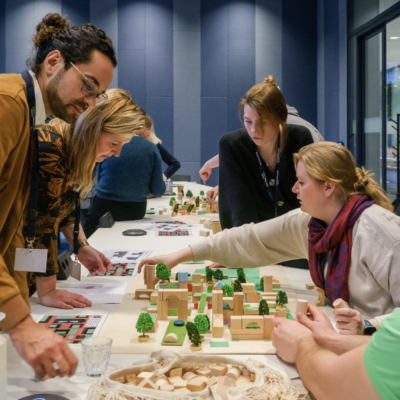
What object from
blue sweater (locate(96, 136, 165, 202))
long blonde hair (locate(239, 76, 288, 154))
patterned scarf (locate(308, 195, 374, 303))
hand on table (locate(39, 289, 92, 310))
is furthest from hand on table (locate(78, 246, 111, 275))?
blue sweater (locate(96, 136, 165, 202))

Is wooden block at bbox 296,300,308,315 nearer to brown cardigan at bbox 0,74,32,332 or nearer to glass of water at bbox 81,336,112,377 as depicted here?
glass of water at bbox 81,336,112,377

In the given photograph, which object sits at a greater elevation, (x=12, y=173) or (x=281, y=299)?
(x=12, y=173)

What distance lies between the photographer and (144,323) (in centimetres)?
140

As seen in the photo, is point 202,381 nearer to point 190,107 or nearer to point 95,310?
point 95,310

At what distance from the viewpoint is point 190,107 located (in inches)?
310

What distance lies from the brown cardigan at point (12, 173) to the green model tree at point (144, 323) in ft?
1.17

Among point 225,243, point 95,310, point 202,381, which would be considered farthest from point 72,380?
point 225,243

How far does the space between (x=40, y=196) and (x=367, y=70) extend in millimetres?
5900

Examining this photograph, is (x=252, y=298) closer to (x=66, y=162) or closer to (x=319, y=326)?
(x=319, y=326)

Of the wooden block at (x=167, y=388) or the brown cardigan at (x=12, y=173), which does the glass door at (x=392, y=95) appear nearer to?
the brown cardigan at (x=12, y=173)

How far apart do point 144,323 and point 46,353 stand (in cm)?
48

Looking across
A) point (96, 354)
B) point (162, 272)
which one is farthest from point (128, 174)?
point (96, 354)

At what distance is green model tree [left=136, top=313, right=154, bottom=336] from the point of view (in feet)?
4.58

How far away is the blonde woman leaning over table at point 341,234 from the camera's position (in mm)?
1571
